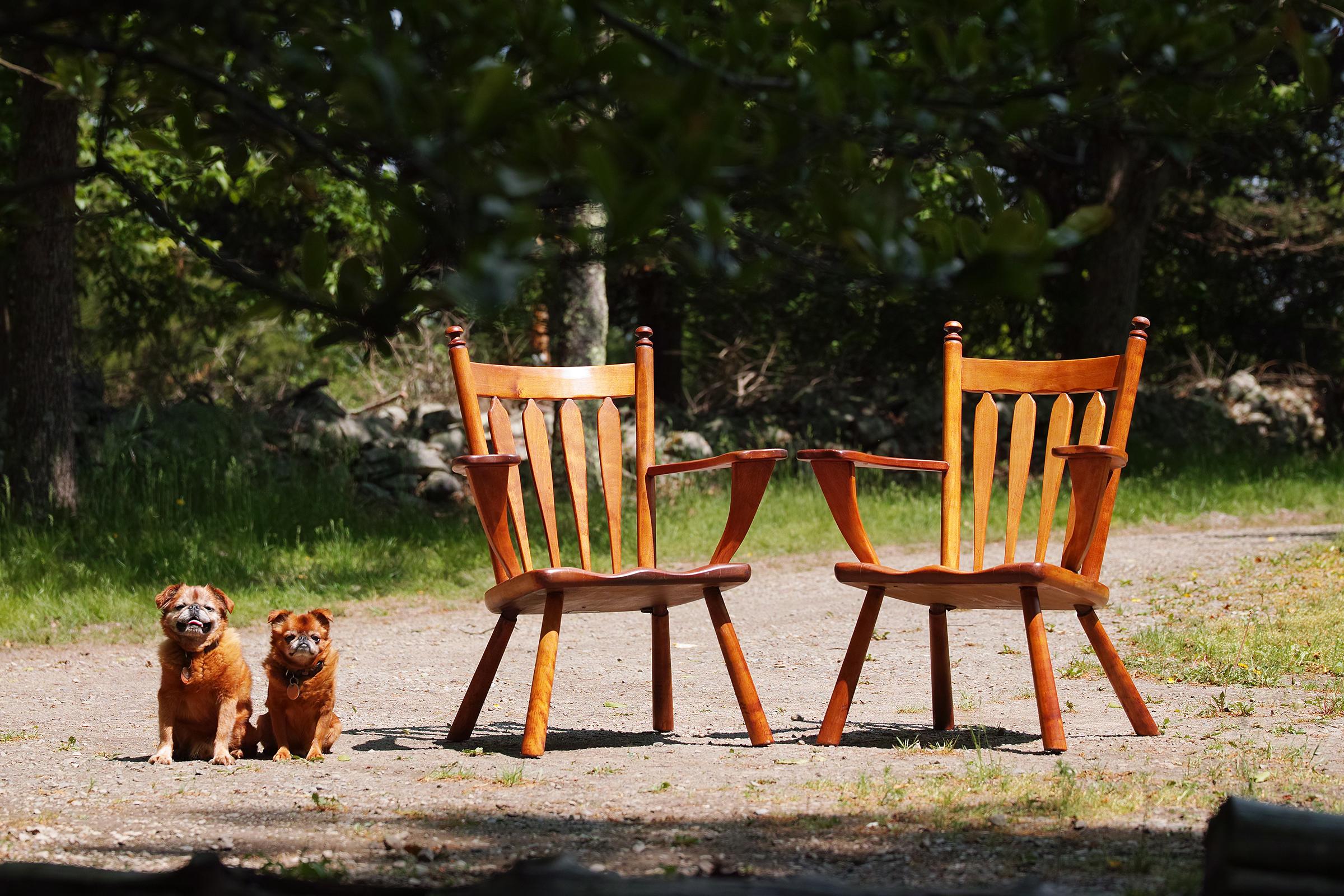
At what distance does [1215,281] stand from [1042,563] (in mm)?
14156

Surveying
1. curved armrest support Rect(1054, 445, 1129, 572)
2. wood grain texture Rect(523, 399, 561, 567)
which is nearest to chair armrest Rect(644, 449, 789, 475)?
wood grain texture Rect(523, 399, 561, 567)

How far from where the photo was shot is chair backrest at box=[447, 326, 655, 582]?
4.73m

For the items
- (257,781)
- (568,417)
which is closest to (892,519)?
(568,417)

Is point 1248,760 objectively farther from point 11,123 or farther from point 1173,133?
point 11,123

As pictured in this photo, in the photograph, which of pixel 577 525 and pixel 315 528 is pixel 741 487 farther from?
pixel 315 528

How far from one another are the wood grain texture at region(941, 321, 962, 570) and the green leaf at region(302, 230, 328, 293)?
3194mm

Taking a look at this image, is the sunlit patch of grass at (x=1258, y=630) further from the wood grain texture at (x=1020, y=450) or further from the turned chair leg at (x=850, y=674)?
the turned chair leg at (x=850, y=674)

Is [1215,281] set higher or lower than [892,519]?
A: higher

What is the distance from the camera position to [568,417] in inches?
202

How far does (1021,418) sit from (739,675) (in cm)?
155

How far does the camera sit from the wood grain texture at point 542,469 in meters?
4.86

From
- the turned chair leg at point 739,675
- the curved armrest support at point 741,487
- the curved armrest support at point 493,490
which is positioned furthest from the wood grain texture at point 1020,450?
the curved armrest support at point 493,490

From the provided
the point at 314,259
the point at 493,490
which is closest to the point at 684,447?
the point at 493,490

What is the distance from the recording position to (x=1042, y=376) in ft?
16.2
